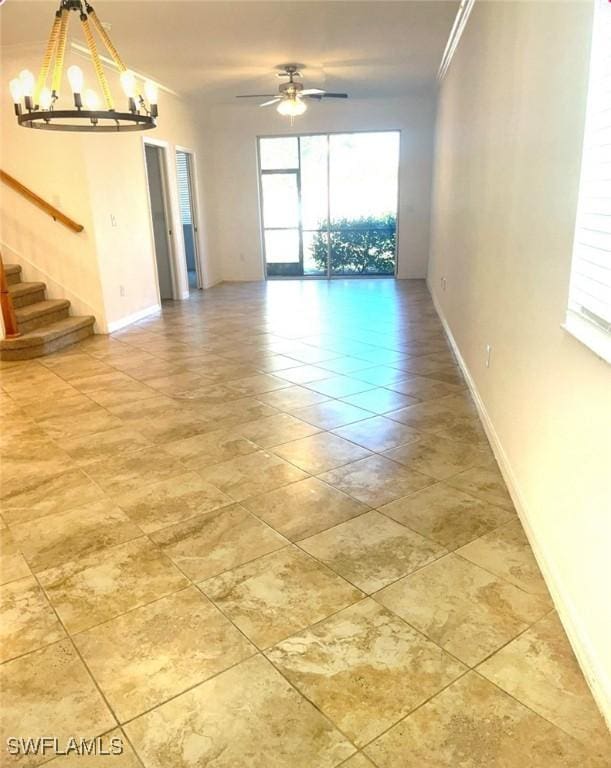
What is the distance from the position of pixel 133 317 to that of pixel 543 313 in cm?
539

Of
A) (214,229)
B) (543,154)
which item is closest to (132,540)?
(543,154)

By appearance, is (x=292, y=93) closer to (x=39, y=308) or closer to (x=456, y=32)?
(x=456, y=32)

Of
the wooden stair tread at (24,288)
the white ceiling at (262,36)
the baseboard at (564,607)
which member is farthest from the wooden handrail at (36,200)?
the baseboard at (564,607)

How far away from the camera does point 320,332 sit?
19.2 feet

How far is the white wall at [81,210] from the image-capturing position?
5461 millimetres

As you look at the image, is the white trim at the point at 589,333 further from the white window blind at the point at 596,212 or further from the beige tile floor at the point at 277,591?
the beige tile floor at the point at 277,591

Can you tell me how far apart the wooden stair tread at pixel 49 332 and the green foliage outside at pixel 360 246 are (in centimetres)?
477

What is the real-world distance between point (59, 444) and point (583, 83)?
3056 mm

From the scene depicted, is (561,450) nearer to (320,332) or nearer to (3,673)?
(3,673)

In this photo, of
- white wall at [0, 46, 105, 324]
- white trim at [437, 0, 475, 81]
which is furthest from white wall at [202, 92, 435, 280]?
white wall at [0, 46, 105, 324]

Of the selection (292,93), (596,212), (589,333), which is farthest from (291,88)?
(589,333)

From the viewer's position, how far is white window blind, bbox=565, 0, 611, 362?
4.89 feet

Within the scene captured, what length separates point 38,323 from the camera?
17.9 feet

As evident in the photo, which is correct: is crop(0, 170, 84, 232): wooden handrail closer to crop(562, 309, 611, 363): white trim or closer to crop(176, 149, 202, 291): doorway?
crop(176, 149, 202, 291): doorway
